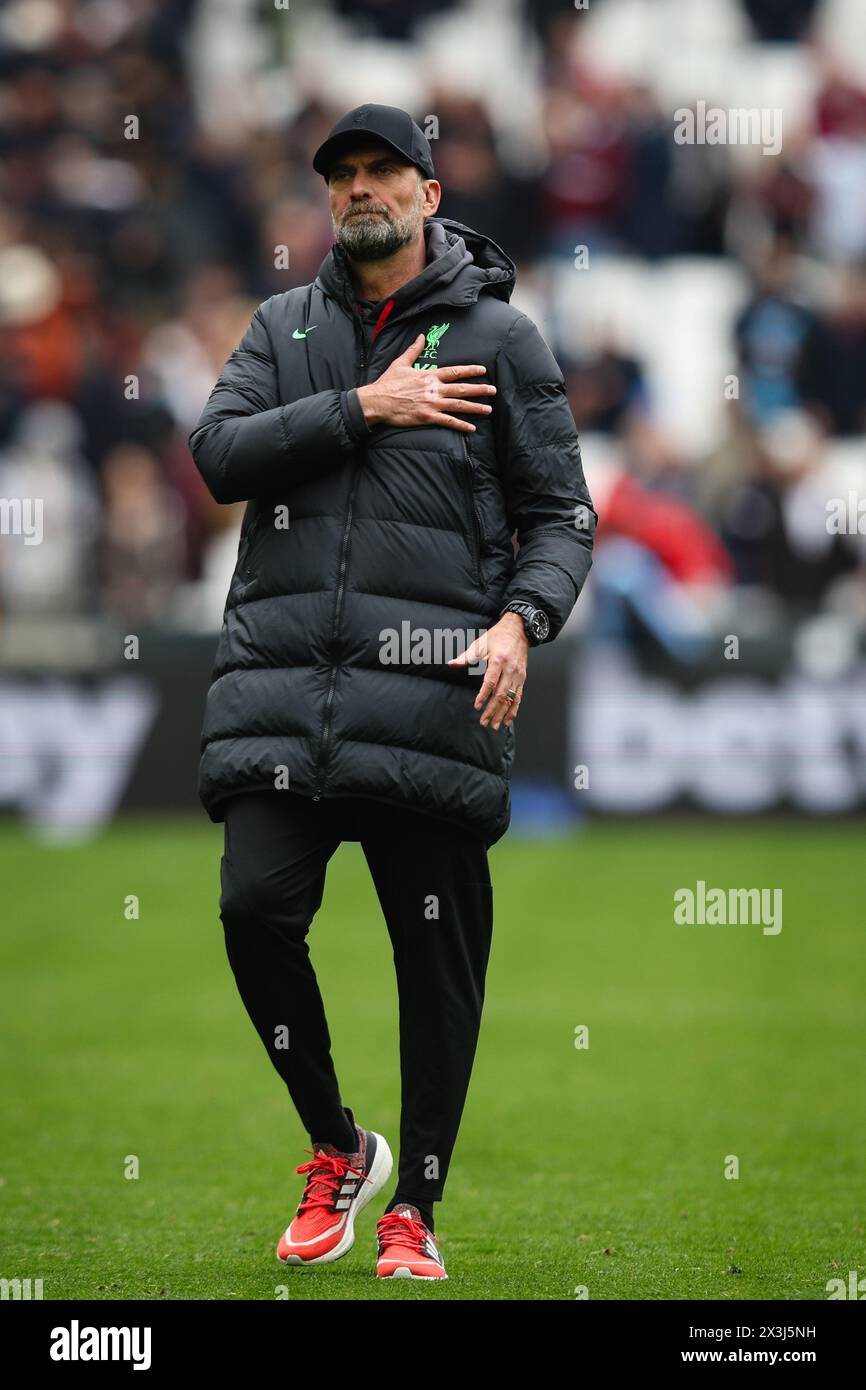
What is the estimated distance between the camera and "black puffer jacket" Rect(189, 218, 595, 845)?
4.95m

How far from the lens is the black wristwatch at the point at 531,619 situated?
4910mm

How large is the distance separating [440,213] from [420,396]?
10.7 m

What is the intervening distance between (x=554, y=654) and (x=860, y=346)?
415 centimetres

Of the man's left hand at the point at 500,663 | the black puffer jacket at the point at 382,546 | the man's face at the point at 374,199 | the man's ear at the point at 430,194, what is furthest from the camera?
the man's ear at the point at 430,194

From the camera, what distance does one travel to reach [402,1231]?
504 centimetres

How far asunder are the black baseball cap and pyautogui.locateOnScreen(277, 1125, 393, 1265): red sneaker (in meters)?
2.28

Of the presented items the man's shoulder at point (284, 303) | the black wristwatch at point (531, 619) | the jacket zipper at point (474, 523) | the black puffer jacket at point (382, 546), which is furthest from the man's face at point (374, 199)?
the black wristwatch at point (531, 619)

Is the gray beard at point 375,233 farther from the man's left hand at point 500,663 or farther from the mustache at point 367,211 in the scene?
the man's left hand at point 500,663

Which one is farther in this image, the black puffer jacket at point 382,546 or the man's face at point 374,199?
the man's face at point 374,199

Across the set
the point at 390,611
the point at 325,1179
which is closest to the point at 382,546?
the point at 390,611

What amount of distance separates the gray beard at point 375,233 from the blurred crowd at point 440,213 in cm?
892

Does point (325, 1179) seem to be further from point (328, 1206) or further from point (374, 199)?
point (374, 199)
